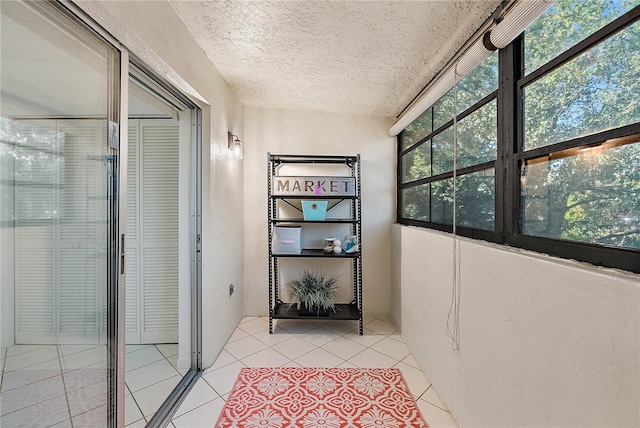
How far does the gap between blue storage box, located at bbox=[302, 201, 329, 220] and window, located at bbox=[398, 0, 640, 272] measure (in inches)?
49.9

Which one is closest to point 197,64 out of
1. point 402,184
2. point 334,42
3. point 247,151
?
point 334,42

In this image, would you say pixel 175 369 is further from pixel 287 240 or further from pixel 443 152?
pixel 443 152

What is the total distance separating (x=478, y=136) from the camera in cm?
150

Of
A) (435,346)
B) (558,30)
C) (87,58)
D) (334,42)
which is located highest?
(334,42)

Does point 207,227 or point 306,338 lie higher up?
point 207,227

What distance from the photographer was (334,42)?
1588 millimetres

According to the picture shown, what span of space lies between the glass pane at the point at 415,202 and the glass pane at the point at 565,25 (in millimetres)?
1149

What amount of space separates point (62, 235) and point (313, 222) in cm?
185

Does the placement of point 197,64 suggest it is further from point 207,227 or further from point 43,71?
point 207,227

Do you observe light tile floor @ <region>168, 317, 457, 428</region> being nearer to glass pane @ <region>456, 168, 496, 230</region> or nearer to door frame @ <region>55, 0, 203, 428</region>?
door frame @ <region>55, 0, 203, 428</region>

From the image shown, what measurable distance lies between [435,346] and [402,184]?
159cm

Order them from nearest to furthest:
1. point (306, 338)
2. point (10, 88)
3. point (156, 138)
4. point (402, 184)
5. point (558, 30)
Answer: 1. point (10, 88)
2. point (558, 30)
3. point (156, 138)
4. point (306, 338)
5. point (402, 184)

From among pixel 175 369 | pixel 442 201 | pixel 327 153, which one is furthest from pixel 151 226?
pixel 442 201

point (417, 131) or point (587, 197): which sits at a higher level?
point (417, 131)
